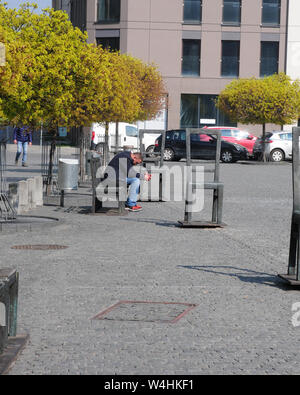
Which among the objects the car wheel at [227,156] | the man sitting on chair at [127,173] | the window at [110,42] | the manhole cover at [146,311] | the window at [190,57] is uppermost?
the window at [110,42]

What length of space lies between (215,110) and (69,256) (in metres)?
44.7

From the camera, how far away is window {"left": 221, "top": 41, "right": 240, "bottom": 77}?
→ 177 feet

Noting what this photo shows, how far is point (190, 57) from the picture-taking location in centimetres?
5375

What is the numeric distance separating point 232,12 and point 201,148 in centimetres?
1530

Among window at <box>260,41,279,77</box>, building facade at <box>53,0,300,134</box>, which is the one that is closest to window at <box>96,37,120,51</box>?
building facade at <box>53,0,300,134</box>

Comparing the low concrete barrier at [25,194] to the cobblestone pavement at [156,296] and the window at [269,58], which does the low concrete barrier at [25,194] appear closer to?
the cobblestone pavement at [156,296]

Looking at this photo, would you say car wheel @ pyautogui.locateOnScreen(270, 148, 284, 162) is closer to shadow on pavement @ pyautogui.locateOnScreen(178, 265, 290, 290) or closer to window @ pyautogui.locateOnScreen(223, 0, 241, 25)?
window @ pyautogui.locateOnScreen(223, 0, 241, 25)

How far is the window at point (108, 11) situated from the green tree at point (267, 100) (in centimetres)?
1300

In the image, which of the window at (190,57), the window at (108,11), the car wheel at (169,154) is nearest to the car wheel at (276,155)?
the car wheel at (169,154)

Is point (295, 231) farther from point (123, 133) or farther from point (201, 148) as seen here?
point (123, 133)

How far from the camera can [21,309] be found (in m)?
7.01

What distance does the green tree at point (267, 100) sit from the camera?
4244 centimetres
